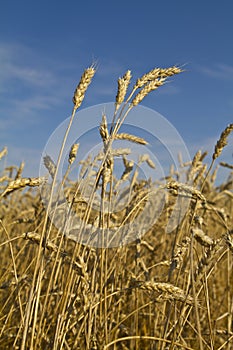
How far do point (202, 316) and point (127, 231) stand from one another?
113 centimetres

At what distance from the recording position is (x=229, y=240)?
4.49 feet

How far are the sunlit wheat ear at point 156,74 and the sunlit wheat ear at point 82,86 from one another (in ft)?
0.53

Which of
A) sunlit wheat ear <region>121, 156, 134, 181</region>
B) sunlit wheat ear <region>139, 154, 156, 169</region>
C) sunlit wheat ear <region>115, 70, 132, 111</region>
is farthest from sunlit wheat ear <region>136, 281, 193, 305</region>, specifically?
sunlit wheat ear <region>139, 154, 156, 169</region>

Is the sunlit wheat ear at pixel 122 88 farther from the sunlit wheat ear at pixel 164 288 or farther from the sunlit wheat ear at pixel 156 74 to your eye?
the sunlit wheat ear at pixel 164 288

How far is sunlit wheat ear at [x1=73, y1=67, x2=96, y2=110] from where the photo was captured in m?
1.40

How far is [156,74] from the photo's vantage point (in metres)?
1.58

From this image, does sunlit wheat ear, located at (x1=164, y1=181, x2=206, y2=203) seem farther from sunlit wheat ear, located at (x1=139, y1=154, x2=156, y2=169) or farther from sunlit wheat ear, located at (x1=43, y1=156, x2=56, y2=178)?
sunlit wheat ear, located at (x1=139, y1=154, x2=156, y2=169)

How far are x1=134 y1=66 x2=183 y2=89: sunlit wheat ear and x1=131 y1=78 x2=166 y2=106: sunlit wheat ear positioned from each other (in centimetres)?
2

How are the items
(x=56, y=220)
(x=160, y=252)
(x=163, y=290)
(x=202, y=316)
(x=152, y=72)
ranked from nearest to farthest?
1. (x=163, y=290)
2. (x=152, y=72)
3. (x=202, y=316)
4. (x=56, y=220)
5. (x=160, y=252)

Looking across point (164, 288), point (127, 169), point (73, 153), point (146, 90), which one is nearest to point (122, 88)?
point (146, 90)

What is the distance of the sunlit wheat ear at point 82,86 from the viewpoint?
1.40 m

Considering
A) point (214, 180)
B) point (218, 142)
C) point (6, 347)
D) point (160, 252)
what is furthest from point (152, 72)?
point (214, 180)

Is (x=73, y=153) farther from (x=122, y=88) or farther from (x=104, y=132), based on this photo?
(x=122, y=88)

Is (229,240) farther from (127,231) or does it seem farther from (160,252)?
(160,252)
